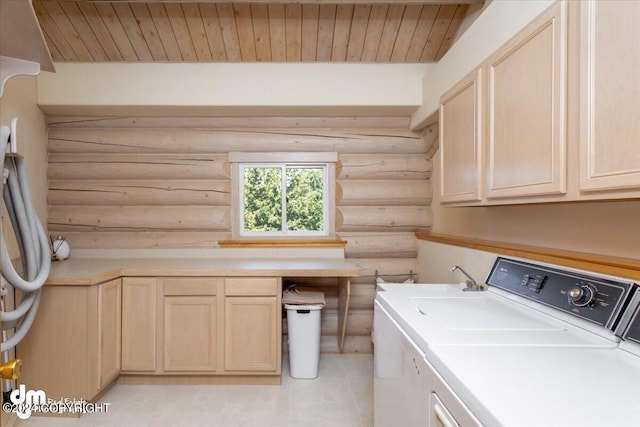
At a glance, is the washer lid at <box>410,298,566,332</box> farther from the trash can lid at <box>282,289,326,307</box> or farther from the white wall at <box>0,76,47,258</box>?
the white wall at <box>0,76,47,258</box>

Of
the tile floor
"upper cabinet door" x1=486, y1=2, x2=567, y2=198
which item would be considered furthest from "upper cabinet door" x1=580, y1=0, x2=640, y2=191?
the tile floor

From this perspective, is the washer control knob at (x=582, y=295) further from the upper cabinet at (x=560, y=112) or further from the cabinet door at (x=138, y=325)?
the cabinet door at (x=138, y=325)

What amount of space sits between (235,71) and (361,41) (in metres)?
1.12

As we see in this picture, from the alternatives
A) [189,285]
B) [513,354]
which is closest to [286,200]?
[189,285]

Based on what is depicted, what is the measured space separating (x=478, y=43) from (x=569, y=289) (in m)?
1.58

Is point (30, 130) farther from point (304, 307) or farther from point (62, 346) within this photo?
point (304, 307)

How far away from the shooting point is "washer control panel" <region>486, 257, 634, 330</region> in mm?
1249

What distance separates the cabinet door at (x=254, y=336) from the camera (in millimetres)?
2834

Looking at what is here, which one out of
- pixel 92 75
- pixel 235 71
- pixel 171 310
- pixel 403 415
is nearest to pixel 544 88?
pixel 403 415

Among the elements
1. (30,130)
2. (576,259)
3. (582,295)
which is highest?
(30,130)

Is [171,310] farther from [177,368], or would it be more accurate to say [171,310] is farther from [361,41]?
[361,41]

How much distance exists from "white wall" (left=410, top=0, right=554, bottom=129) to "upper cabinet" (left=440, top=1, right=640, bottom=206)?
25 cm

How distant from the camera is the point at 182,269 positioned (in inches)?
111

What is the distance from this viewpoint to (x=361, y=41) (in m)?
3.08
